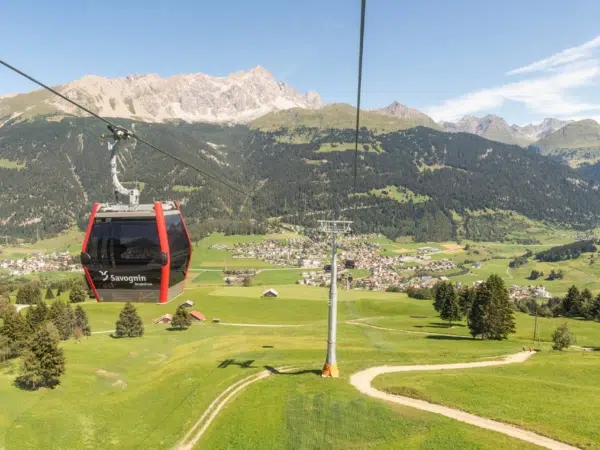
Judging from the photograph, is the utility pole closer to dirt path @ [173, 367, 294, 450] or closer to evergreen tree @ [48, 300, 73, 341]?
dirt path @ [173, 367, 294, 450]

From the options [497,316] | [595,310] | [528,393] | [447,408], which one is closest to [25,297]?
[497,316]

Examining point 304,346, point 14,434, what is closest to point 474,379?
point 304,346

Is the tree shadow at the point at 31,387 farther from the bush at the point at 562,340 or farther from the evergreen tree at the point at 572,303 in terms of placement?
the evergreen tree at the point at 572,303

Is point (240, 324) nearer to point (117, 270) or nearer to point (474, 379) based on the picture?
point (474, 379)

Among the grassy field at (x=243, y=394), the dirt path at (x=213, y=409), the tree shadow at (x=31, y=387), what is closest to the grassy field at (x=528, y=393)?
the grassy field at (x=243, y=394)

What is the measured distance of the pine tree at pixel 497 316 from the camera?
86062mm

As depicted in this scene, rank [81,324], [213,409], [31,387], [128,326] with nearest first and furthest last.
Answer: [213,409] < [31,387] < [128,326] < [81,324]

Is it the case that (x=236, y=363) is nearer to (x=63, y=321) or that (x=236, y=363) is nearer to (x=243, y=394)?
Result: (x=243, y=394)

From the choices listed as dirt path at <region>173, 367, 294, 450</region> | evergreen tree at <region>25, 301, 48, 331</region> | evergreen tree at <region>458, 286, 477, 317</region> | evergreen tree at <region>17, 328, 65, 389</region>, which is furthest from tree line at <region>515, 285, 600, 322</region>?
evergreen tree at <region>25, 301, 48, 331</region>

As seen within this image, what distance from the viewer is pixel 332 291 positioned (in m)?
44.1

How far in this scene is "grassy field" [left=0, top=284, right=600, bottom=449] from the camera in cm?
3888

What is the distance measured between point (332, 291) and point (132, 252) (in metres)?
26.9

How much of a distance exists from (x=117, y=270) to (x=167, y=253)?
7.94 ft

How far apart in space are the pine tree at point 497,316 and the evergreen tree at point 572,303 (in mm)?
49471
